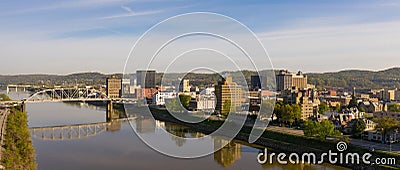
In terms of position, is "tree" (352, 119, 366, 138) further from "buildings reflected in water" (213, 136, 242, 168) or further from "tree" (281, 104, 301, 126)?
"buildings reflected in water" (213, 136, 242, 168)

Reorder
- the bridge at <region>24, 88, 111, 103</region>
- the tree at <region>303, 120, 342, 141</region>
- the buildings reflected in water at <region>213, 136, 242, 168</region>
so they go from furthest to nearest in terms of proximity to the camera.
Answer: the bridge at <region>24, 88, 111, 103</region>, the tree at <region>303, 120, 342, 141</region>, the buildings reflected in water at <region>213, 136, 242, 168</region>

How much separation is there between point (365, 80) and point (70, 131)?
957 inches

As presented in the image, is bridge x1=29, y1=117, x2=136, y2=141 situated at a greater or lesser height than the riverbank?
lesser

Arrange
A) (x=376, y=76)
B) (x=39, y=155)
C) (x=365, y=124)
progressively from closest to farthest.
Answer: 1. (x=39, y=155)
2. (x=365, y=124)
3. (x=376, y=76)

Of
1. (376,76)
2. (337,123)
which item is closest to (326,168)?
(337,123)

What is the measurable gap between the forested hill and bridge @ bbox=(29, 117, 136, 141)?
20.3 meters

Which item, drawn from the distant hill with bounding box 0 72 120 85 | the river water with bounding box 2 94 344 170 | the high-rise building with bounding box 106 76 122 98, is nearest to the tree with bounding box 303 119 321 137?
the river water with bounding box 2 94 344 170

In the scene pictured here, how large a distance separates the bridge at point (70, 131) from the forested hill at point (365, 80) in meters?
20.3

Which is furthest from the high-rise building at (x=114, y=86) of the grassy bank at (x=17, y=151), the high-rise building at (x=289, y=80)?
the grassy bank at (x=17, y=151)

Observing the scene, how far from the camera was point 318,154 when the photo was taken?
5500mm

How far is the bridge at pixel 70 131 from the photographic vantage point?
7.70 metres

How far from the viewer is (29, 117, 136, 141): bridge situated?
7.70 meters

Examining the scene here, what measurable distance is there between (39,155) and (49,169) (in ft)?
3.46

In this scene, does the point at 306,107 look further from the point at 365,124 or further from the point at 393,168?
the point at 393,168
